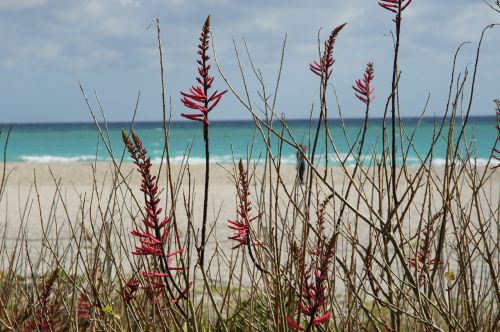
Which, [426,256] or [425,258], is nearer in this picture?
[425,258]

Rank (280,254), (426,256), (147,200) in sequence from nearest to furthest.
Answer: (147,200)
(280,254)
(426,256)

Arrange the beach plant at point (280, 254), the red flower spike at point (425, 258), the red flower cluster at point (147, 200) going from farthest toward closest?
the red flower spike at point (425, 258) → the beach plant at point (280, 254) → the red flower cluster at point (147, 200)

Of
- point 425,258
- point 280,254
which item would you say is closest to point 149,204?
point 280,254

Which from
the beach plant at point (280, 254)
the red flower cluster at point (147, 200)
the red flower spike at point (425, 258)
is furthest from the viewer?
the red flower spike at point (425, 258)

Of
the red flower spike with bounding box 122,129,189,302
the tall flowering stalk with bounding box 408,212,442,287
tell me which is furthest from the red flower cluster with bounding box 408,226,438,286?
the red flower spike with bounding box 122,129,189,302

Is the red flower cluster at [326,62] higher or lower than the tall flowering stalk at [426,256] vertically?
higher

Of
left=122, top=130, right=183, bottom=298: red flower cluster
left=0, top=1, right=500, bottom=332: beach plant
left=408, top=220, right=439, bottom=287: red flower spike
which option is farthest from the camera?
left=408, top=220, right=439, bottom=287: red flower spike

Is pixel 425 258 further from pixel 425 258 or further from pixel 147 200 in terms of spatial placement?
pixel 147 200

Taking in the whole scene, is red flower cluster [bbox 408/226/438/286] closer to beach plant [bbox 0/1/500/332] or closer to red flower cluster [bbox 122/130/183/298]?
beach plant [bbox 0/1/500/332]

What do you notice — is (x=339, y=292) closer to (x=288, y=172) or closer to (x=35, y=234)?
(x=35, y=234)

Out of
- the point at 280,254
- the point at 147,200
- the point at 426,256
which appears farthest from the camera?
the point at 426,256

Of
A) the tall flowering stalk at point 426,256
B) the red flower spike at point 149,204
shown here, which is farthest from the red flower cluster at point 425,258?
the red flower spike at point 149,204

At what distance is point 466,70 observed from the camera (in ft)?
6.95

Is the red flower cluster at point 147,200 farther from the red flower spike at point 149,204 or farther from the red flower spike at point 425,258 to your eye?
the red flower spike at point 425,258
